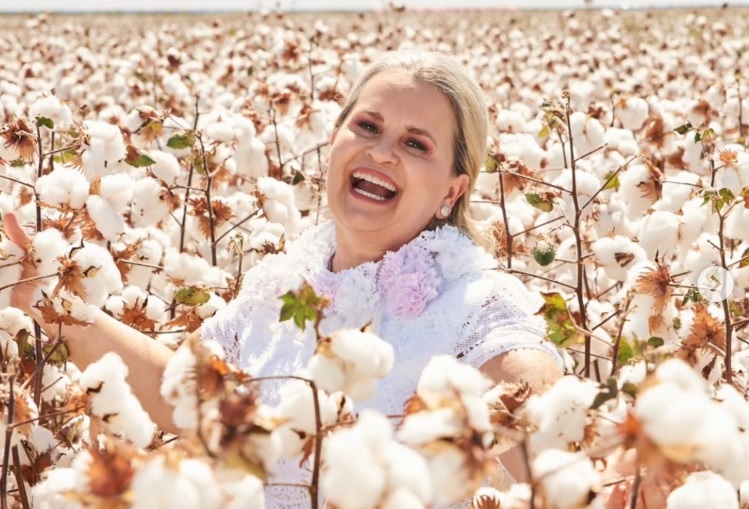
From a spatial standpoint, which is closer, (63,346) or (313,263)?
(63,346)

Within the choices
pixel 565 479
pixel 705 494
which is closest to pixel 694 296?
pixel 705 494

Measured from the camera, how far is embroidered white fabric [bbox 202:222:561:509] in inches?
85.8

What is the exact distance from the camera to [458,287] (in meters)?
2.30

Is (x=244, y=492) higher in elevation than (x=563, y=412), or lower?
lower

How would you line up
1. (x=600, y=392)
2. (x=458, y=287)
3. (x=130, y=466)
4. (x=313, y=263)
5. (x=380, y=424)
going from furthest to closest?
(x=313, y=263) < (x=458, y=287) < (x=600, y=392) < (x=130, y=466) < (x=380, y=424)

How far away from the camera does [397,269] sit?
Answer: 2.38 meters

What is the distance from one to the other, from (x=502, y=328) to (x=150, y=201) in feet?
5.24

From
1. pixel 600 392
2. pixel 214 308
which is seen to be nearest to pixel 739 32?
pixel 214 308

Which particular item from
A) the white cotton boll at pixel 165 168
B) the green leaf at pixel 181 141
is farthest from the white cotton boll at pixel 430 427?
the white cotton boll at pixel 165 168

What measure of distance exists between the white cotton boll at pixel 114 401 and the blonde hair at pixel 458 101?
52.1 inches

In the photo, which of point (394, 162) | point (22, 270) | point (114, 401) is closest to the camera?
point (114, 401)

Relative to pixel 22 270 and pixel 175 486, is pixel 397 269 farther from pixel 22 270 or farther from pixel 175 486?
pixel 175 486

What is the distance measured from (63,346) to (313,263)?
2.44ft

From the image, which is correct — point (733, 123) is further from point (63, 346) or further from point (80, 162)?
point (63, 346)
